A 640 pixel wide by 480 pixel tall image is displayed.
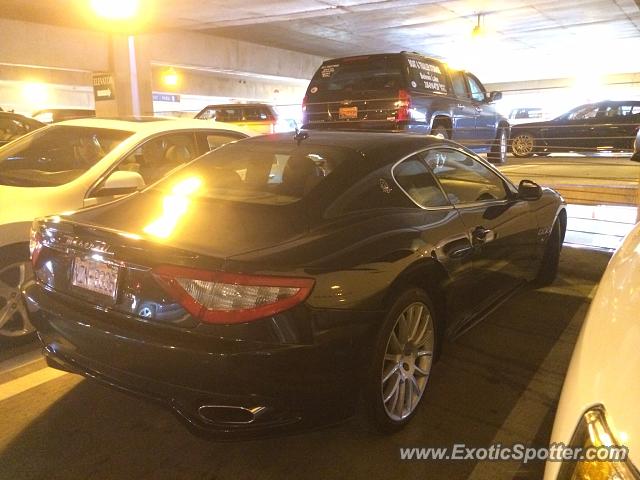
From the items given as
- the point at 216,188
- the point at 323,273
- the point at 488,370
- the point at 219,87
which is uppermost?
the point at 219,87

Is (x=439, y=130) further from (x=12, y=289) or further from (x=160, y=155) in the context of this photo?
(x=12, y=289)

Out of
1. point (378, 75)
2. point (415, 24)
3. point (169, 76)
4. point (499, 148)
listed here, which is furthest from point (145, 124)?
point (169, 76)

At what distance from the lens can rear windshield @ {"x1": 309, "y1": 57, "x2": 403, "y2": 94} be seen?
880 cm

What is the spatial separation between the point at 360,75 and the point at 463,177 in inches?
213

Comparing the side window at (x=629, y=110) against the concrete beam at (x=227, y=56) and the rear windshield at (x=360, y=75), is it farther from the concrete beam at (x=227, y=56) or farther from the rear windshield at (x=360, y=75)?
the concrete beam at (x=227, y=56)

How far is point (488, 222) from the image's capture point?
3539mm

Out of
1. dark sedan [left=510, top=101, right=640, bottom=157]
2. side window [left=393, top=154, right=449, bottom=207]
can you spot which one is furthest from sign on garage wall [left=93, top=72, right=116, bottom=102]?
side window [left=393, top=154, right=449, bottom=207]

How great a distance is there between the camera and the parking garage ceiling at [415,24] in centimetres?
1090

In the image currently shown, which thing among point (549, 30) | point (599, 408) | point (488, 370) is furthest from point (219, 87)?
point (599, 408)

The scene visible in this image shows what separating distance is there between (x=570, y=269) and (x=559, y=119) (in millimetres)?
Answer: 10540

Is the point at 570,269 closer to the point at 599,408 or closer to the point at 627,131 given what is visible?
the point at 599,408

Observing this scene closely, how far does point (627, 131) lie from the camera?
1383cm

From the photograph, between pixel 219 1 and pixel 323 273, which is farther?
pixel 219 1

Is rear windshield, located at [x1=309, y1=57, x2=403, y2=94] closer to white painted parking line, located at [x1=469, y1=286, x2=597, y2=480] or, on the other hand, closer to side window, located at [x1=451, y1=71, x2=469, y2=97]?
side window, located at [x1=451, y1=71, x2=469, y2=97]
